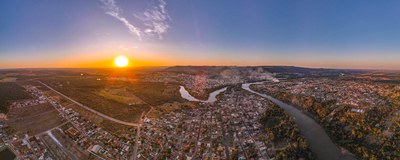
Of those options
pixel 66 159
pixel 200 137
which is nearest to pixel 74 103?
pixel 66 159

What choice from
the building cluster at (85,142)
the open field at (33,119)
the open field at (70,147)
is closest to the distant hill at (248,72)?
the open field at (33,119)

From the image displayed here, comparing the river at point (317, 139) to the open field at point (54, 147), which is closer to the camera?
the open field at point (54, 147)

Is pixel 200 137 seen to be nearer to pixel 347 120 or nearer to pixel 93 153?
pixel 93 153

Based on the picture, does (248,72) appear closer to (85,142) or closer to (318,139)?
(318,139)

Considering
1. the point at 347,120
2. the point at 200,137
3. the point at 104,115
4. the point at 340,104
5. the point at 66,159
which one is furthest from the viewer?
the point at 340,104

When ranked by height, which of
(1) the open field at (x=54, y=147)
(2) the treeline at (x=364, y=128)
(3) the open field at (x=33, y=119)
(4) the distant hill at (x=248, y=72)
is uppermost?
(4) the distant hill at (x=248, y=72)

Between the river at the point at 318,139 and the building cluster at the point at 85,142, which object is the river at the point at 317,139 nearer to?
the river at the point at 318,139

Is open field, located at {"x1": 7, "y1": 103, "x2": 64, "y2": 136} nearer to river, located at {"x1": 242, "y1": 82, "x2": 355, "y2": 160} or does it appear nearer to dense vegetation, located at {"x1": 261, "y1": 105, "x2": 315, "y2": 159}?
dense vegetation, located at {"x1": 261, "y1": 105, "x2": 315, "y2": 159}

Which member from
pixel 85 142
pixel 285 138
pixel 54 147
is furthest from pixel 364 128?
pixel 54 147
